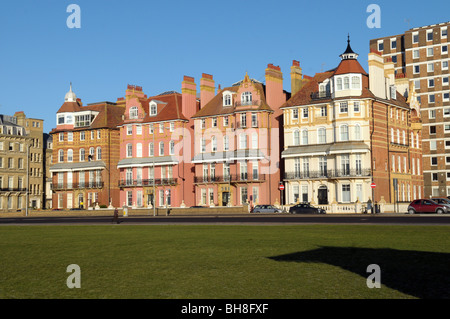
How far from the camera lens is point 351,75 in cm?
7262

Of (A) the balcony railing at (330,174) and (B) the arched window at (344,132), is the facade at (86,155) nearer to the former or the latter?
(A) the balcony railing at (330,174)

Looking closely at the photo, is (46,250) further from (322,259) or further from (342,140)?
(342,140)

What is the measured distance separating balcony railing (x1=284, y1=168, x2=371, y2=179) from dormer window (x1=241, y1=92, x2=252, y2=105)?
36.1 ft

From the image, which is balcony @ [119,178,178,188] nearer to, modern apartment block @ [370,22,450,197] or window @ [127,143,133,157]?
window @ [127,143,133,157]

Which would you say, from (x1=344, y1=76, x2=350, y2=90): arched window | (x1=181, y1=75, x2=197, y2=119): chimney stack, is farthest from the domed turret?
(x1=344, y1=76, x2=350, y2=90): arched window

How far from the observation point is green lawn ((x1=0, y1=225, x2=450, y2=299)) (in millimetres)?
12586

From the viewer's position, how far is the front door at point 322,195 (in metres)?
74.4

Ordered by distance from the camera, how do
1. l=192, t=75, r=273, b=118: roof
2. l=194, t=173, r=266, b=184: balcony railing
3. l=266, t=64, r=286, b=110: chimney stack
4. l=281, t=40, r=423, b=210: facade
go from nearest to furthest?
l=281, t=40, r=423, b=210: facade
l=194, t=173, r=266, b=184: balcony railing
l=192, t=75, r=273, b=118: roof
l=266, t=64, r=286, b=110: chimney stack

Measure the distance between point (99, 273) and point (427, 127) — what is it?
9790 cm

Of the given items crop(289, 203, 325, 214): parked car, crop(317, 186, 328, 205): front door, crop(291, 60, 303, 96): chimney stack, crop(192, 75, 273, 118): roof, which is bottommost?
crop(289, 203, 325, 214): parked car

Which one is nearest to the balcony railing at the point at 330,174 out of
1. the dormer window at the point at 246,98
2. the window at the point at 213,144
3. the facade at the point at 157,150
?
the dormer window at the point at 246,98

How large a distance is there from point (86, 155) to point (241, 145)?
28.0 metres

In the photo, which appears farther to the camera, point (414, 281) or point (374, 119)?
point (374, 119)

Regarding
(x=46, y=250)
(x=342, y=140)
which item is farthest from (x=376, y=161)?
(x=46, y=250)
